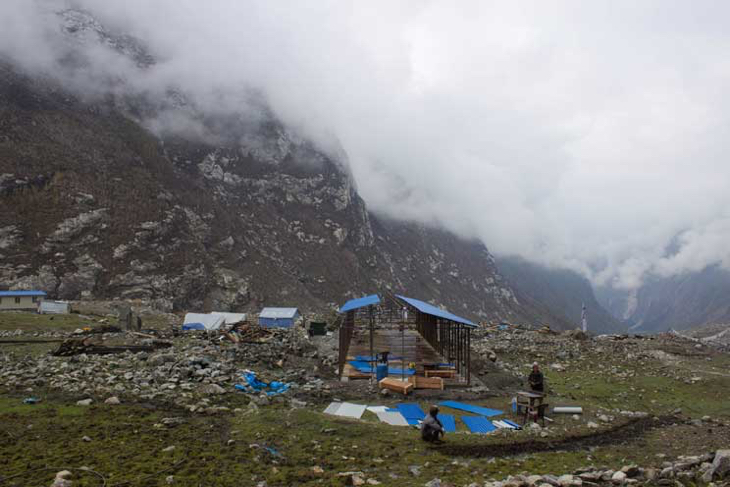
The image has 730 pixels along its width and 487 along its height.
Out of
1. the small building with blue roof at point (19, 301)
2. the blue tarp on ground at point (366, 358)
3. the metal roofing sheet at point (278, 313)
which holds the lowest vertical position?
the blue tarp on ground at point (366, 358)

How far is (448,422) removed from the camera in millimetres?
13367

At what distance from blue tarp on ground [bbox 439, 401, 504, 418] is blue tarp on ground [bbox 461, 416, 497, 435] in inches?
21.6

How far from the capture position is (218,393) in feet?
47.5

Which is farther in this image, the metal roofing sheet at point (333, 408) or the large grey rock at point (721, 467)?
A: the metal roofing sheet at point (333, 408)

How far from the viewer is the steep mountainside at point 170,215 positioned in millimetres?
58781

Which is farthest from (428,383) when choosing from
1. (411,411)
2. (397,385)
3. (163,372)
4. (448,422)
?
(163,372)

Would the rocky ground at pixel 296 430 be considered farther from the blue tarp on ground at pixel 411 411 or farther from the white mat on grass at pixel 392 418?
the blue tarp on ground at pixel 411 411

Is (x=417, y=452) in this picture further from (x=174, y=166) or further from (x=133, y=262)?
(x=174, y=166)

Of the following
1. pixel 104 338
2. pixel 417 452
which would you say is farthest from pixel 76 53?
pixel 417 452

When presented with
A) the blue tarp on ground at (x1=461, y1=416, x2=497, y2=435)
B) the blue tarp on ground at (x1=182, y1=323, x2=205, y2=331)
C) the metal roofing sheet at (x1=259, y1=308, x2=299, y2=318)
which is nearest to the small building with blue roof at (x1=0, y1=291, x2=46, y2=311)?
the blue tarp on ground at (x1=182, y1=323, x2=205, y2=331)

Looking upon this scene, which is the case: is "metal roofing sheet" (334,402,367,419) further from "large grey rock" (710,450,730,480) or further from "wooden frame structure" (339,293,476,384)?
"large grey rock" (710,450,730,480)

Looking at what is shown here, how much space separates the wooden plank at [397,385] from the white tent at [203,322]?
2415 cm

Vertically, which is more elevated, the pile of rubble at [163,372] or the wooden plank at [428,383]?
the pile of rubble at [163,372]

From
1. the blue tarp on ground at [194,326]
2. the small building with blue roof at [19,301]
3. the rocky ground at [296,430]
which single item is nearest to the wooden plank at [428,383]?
the rocky ground at [296,430]
